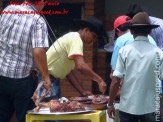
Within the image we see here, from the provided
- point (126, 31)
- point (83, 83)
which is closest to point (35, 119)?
point (126, 31)

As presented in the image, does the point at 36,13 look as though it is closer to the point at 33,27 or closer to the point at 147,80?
the point at 33,27

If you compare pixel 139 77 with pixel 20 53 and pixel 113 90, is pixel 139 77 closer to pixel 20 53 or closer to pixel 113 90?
pixel 113 90

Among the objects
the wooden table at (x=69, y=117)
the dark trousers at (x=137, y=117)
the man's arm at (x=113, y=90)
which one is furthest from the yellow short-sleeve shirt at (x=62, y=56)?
the dark trousers at (x=137, y=117)

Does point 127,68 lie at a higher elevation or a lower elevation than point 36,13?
lower

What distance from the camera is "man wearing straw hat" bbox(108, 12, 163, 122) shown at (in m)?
5.79

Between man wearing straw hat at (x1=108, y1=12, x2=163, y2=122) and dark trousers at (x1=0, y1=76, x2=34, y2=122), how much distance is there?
3.18 ft

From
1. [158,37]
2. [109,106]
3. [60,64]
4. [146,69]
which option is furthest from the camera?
[158,37]

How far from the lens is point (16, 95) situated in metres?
6.36

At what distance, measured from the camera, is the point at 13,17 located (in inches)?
250

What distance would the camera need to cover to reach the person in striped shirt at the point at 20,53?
20.5 ft

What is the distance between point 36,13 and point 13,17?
0.24 metres

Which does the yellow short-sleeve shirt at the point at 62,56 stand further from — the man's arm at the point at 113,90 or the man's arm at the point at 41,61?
the man's arm at the point at 113,90

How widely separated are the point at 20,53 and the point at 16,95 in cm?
43

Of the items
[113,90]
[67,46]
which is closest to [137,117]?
[113,90]
